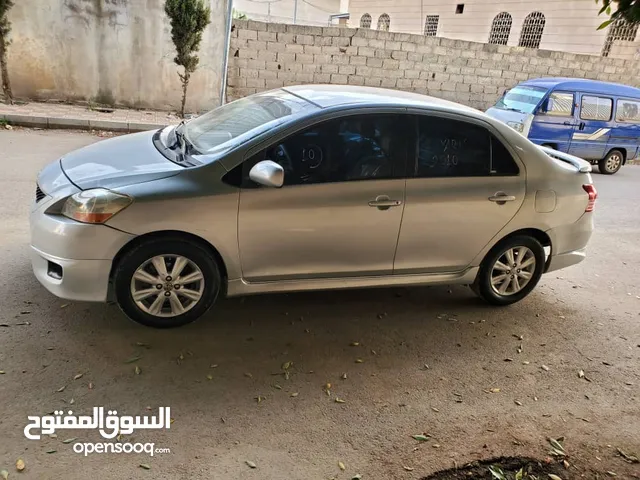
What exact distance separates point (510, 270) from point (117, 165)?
3214mm

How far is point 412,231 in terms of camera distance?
385 cm

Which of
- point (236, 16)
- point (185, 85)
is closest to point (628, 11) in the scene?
point (185, 85)

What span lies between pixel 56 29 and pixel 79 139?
3503mm

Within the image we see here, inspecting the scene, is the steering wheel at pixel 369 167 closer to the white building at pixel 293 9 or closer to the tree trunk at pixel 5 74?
the tree trunk at pixel 5 74

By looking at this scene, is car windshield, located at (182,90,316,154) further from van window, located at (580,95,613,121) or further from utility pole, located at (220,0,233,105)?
van window, located at (580,95,613,121)

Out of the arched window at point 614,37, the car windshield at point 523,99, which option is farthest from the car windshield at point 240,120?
→ the arched window at point 614,37

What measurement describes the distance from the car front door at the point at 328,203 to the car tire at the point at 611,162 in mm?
9927

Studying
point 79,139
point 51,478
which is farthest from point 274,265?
point 79,139

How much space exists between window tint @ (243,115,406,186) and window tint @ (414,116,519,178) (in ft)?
0.63

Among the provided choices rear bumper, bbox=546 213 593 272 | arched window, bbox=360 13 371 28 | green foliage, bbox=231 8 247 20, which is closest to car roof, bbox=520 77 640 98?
green foliage, bbox=231 8 247 20

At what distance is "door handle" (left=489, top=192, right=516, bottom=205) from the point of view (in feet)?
13.1

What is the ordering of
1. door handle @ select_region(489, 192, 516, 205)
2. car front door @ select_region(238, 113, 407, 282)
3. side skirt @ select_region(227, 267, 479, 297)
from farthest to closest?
door handle @ select_region(489, 192, 516, 205) → side skirt @ select_region(227, 267, 479, 297) → car front door @ select_region(238, 113, 407, 282)

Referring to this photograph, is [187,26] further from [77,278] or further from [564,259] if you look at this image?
[564,259]

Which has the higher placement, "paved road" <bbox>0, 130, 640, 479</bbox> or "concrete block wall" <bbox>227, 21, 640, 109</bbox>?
"concrete block wall" <bbox>227, 21, 640, 109</bbox>
